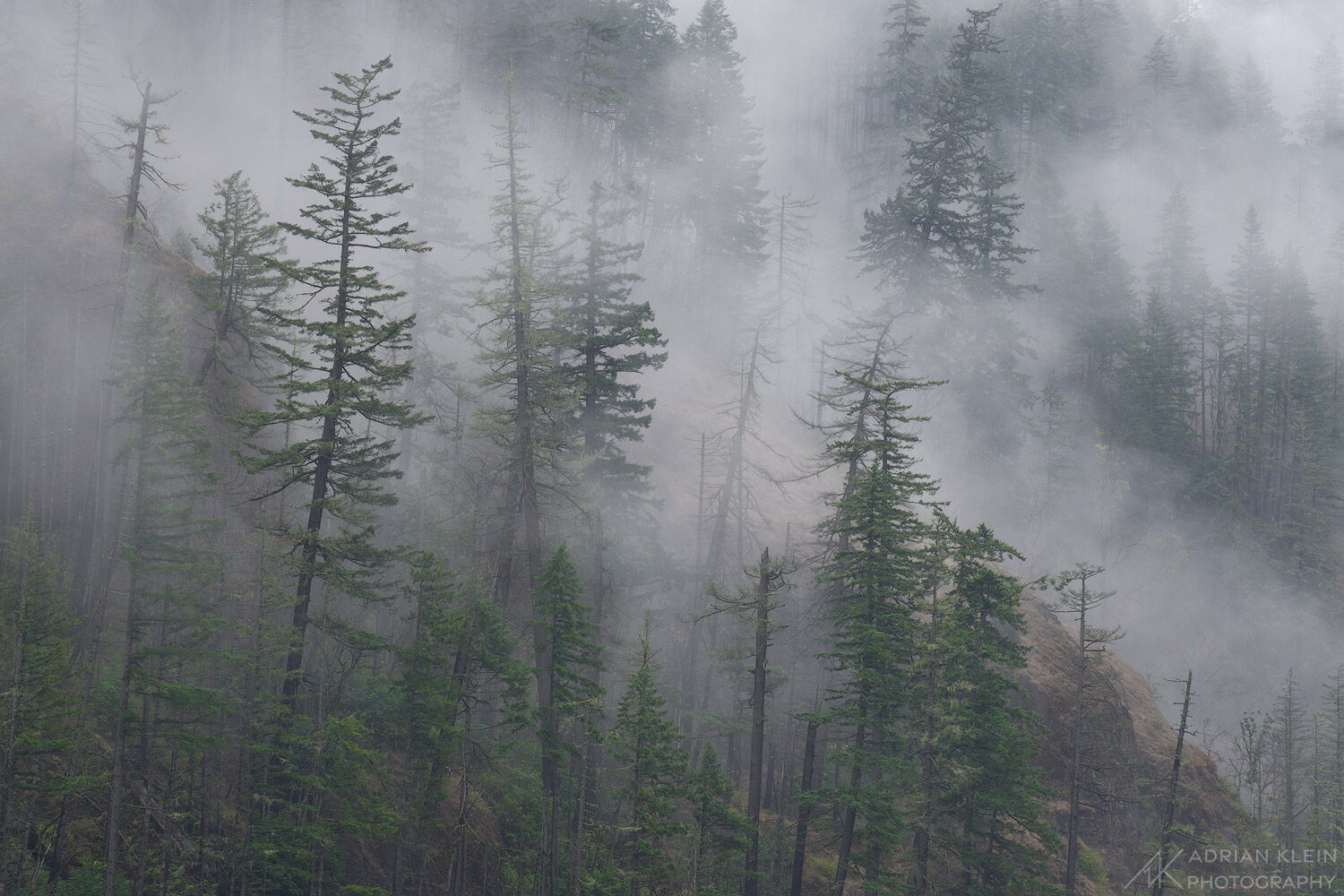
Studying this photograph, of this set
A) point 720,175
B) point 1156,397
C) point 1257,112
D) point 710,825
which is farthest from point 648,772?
point 1257,112

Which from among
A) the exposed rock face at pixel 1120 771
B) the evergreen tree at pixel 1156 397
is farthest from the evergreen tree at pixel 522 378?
the evergreen tree at pixel 1156 397

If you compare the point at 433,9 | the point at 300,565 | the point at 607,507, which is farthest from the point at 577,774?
the point at 433,9

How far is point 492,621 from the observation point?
2020 centimetres

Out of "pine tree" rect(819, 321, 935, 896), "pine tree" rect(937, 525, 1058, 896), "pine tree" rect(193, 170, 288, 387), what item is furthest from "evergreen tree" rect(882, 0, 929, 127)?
"pine tree" rect(193, 170, 288, 387)

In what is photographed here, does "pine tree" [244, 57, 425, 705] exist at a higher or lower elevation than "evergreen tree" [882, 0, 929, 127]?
lower

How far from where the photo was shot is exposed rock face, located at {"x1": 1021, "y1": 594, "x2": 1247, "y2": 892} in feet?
96.6

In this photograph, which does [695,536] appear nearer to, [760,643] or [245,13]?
[760,643]

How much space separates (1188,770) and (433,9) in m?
75.8

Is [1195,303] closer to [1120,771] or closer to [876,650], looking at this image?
[1120,771]

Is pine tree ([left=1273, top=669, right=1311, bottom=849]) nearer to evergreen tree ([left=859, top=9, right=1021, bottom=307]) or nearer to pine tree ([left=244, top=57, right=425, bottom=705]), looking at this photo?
evergreen tree ([left=859, top=9, right=1021, bottom=307])

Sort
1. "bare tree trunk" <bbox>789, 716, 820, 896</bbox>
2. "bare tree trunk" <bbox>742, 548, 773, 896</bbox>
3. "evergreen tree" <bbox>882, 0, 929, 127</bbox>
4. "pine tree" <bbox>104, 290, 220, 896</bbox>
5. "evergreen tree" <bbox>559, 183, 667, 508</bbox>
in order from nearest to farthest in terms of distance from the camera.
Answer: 1. "pine tree" <bbox>104, 290, 220, 896</bbox>
2. "bare tree trunk" <bbox>742, 548, 773, 896</bbox>
3. "bare tree trunk" <bbox>789, 716, 820, 896</bbox>
4. "evergreen tree" <bbox>559, 183, 667, 508</bbox>
5. "evergreen tree" <bbox>882, 0, 929, 127</bbox>

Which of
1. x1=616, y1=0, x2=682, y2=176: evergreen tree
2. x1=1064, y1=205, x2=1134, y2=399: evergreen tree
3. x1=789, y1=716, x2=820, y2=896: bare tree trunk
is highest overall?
x1=616, y1=0, x2=682, y2=176: evergreen tree

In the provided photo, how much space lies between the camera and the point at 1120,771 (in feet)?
99.8

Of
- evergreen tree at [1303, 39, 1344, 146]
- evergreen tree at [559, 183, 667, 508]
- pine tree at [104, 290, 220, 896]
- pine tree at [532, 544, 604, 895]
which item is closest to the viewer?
pine tree at [104, 290, 220, 896]
